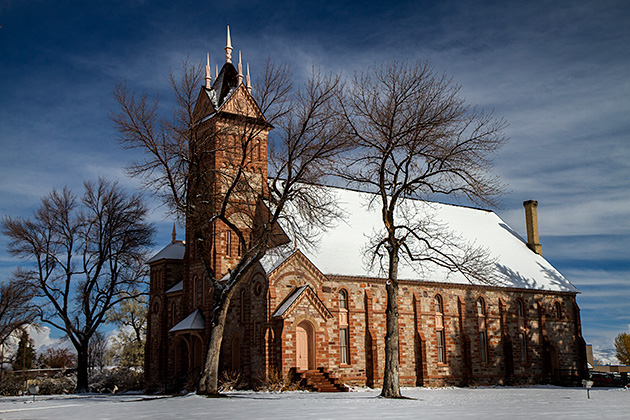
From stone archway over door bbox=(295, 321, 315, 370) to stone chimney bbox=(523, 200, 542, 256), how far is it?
78.2ft

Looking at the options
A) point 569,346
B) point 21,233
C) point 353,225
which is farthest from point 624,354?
point 21,233

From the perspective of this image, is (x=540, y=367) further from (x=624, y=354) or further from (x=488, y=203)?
(x=624, y=354)

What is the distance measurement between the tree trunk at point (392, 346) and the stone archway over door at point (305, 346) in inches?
310

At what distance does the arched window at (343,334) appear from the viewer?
3294cm

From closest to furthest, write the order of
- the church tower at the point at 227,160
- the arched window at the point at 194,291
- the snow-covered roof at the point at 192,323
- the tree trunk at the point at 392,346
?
the tree trunk at the point at 392,346
the church tower at the point at 227,160
the snow-covered roof at the point at 192,323
the arched window at the point at 194,291

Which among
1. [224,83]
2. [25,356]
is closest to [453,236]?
[224,83]

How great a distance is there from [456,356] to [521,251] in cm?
1228

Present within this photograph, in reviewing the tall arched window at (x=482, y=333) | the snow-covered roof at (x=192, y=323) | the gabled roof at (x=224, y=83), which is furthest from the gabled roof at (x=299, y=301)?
the tall arched window at (x=482, y=333)

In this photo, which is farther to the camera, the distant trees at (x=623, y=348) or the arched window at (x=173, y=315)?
the distant trees at (x=623, y=348)

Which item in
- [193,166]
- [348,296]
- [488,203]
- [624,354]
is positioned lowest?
[624,354]

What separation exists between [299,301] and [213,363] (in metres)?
6.96

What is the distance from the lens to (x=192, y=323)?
111 ft

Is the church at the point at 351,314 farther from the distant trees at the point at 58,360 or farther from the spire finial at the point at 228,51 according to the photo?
the distant trees at the point at 58,360

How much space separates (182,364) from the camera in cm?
3603
